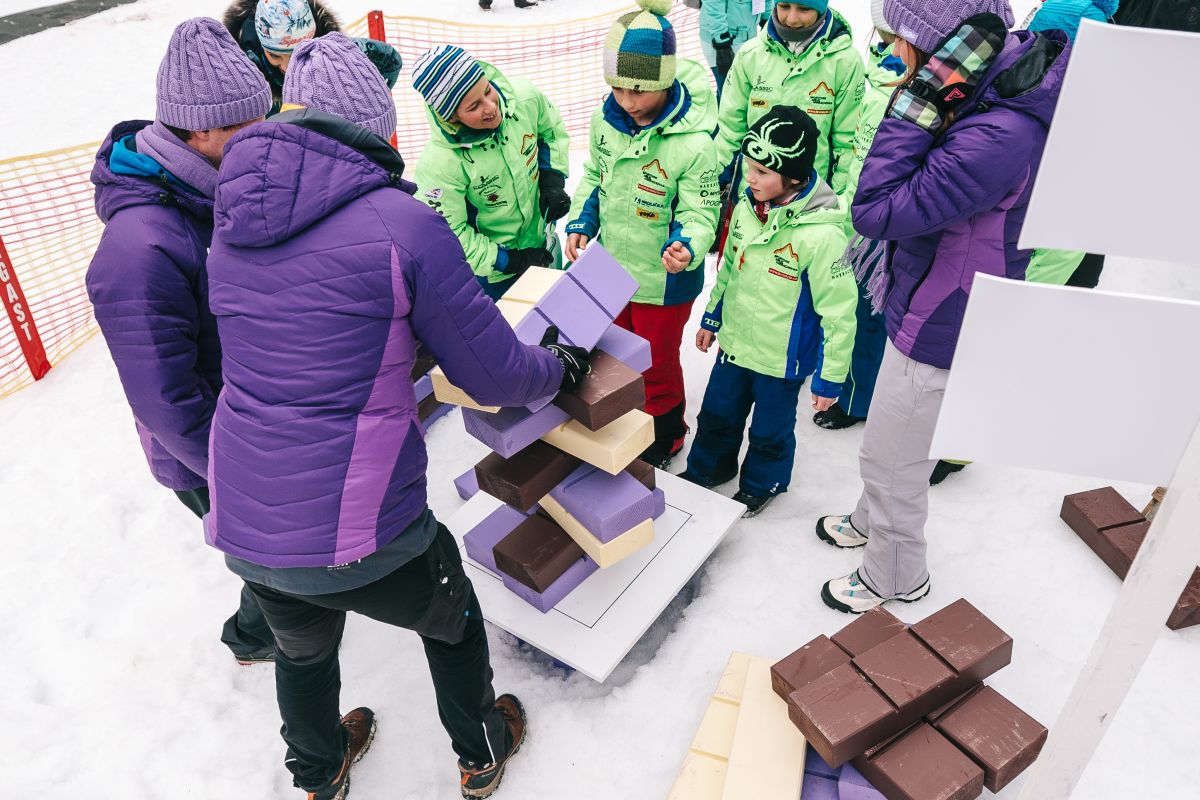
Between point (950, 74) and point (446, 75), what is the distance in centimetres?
184

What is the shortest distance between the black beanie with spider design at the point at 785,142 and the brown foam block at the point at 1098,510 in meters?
1.85

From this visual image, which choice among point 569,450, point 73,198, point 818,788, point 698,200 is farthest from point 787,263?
point 73,198

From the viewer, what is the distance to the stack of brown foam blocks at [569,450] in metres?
2.64

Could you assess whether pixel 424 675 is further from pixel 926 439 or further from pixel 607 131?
pixel 607 131

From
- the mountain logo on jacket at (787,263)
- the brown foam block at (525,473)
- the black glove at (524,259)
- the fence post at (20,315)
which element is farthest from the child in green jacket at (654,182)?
the fence post at (20,315)

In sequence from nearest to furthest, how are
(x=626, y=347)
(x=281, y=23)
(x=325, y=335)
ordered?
1. (x=325, y=335)
2. (x=626, y=347)
3. (x=281, y=23)

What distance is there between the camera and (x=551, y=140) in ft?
13.0

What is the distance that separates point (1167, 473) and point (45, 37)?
14.2m

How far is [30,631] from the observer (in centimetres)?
338

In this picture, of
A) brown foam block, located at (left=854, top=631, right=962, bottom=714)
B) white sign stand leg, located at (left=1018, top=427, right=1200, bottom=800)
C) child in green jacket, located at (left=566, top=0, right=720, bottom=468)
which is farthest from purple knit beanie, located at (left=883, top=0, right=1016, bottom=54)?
brown foam block, located at (left=854, top=631, right=962, bottom=714)

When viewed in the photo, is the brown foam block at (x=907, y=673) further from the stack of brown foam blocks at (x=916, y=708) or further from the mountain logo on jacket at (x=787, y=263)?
the mountain logo on jacket at (x=787, y=263)

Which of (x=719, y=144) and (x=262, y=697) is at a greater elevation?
(x=719, y=144)

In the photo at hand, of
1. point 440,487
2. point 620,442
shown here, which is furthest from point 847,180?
point 440,487

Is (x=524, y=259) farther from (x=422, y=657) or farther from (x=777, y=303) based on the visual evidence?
(x=422, y=657)
